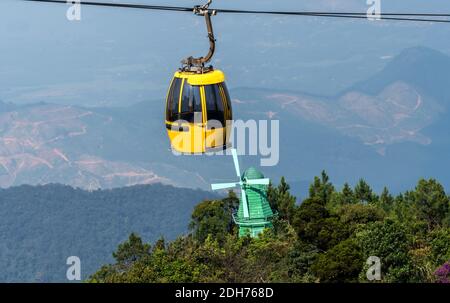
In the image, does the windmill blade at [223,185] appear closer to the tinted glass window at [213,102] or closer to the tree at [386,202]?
the tree at [386,202]

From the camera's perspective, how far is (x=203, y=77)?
24812mm

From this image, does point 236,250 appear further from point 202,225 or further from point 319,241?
point 202,225

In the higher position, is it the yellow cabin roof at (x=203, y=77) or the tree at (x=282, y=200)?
the tree at (x=282, y=200)

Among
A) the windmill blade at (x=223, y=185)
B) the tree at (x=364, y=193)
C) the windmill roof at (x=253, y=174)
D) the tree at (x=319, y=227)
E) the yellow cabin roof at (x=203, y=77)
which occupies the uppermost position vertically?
the windmill blade at (x=223, y=185)

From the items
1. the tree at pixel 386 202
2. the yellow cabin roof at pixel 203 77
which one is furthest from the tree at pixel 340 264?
the tree at pixel 386 202

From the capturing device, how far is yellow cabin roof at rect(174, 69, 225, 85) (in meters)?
24.8

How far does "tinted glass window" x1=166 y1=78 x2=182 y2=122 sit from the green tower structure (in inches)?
1401

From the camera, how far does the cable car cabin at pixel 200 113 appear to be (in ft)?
81.2

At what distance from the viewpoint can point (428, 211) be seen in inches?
2371

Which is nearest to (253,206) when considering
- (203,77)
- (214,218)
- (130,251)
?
(214,218)

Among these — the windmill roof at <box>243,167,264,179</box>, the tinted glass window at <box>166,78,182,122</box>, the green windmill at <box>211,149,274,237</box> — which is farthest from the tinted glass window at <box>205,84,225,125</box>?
the windmill roof at <box>243,167,264,179</box>
